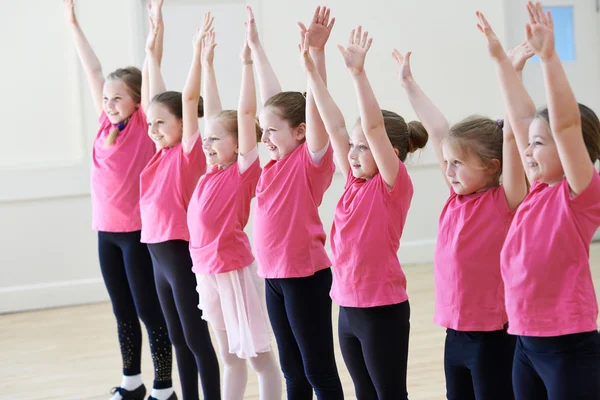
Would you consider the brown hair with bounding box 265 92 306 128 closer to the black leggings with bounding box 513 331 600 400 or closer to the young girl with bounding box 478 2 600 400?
the young girl with bounding box 478 2 600 400

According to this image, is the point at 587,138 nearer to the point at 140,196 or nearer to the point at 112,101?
the point at 140,196

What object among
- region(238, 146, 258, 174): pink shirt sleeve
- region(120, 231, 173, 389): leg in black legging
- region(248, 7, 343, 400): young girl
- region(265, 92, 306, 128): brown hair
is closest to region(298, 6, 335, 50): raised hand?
region(248, 7, 343, 400): young girl

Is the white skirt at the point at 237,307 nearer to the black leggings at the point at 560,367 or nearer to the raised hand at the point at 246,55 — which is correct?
the raised hand at the point at 246,55

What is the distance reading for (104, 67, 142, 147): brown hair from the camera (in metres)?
3.19

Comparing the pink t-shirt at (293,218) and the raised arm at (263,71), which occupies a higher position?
the raised arm at (263,71)

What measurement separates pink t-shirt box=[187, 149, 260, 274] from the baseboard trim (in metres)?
2.77

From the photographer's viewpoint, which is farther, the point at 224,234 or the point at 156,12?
the point at 156,12

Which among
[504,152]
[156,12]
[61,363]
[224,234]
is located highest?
[156,12]

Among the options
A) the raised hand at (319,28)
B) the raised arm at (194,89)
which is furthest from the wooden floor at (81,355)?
the raised hand at (319,28)

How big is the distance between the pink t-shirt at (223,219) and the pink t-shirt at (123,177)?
54cm

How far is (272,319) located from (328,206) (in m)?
3.31

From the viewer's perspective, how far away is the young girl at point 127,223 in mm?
3109

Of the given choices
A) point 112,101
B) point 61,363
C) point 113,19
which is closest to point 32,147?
point 113,19

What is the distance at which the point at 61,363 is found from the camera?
157 inches
